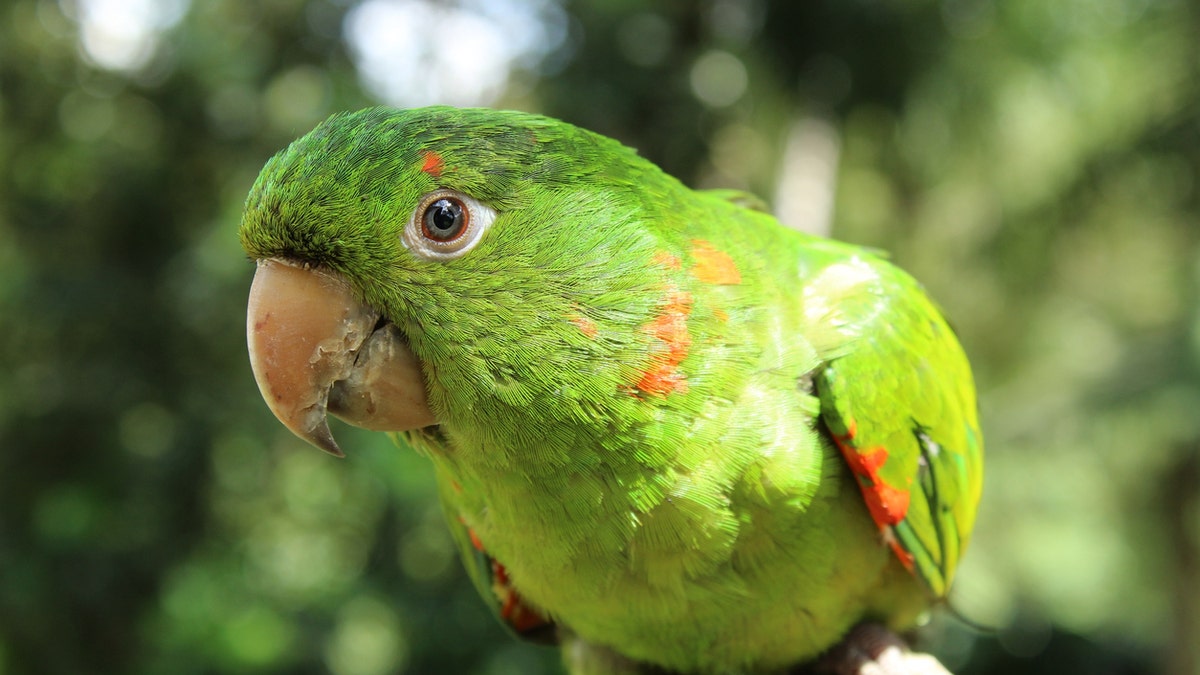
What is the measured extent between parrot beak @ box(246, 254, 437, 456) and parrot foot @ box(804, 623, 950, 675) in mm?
1436

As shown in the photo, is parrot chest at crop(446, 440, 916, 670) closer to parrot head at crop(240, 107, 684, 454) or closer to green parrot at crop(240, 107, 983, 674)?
green parrot at crop(240, 107, 983, 674)

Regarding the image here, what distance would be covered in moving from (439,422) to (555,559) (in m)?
0.40

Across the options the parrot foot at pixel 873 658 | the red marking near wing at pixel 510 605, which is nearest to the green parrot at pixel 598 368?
the parrot foot at pixel 873 658

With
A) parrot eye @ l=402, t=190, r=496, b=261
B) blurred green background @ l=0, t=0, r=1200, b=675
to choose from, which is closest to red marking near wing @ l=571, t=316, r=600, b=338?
parrot eye @ l=402, t=190, r=496, b=261

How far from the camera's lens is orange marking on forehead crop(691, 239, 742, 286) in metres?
1.61

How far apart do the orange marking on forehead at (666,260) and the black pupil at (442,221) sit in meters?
0.37

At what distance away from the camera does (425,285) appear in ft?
4.51

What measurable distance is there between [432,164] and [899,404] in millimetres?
1252

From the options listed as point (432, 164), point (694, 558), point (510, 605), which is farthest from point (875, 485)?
point (432, 164)

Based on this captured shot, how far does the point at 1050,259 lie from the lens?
8.19m

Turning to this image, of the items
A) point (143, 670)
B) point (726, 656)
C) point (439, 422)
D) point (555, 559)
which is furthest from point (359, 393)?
point (143, 670)

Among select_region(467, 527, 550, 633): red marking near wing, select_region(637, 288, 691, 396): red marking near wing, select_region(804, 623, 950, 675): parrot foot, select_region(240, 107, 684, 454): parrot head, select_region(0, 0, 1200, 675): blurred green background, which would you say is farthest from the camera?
select_region(0, 0, 1200, 675): blurred green background

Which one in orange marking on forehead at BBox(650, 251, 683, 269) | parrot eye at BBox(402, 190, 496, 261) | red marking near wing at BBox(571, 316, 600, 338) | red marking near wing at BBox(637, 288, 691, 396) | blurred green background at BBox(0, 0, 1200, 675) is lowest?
blurred green background at BBox(0, 0, 1200, 675)

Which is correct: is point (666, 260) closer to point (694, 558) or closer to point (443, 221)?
point (443, 221)
